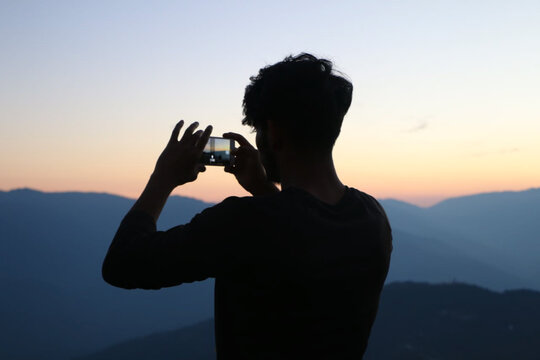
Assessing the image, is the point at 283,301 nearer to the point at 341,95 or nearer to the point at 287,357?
the point at 287,357

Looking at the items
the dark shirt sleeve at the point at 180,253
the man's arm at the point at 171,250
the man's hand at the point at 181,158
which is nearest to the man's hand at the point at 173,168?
the man's hand at the point at 181,158

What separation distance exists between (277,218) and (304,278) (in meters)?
0.27

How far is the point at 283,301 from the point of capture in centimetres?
209

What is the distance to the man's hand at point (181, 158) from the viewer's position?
7.72 ft

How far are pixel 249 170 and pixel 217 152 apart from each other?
Result: 0.24 meters

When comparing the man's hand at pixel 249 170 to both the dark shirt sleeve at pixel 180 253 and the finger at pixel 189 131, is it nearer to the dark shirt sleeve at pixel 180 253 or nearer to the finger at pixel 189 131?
the finger at pixel 189 131

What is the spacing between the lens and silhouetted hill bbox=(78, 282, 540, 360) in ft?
501

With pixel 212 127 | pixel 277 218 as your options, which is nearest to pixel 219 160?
pixel 212 127

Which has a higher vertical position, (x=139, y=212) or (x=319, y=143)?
(x=319, y=143)

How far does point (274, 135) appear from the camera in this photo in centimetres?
236

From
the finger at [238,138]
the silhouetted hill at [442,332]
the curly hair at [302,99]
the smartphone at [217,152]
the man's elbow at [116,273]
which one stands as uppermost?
the curly hair at [302,99]

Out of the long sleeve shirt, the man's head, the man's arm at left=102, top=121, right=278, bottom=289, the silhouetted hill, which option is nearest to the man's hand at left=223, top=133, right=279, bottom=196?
the man's head

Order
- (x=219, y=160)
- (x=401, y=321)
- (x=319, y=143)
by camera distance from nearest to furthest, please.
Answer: (x=319, y=143), (x=219, y=160), (x=401, y=321)

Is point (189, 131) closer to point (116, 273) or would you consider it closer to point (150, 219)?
point (150, 219)
